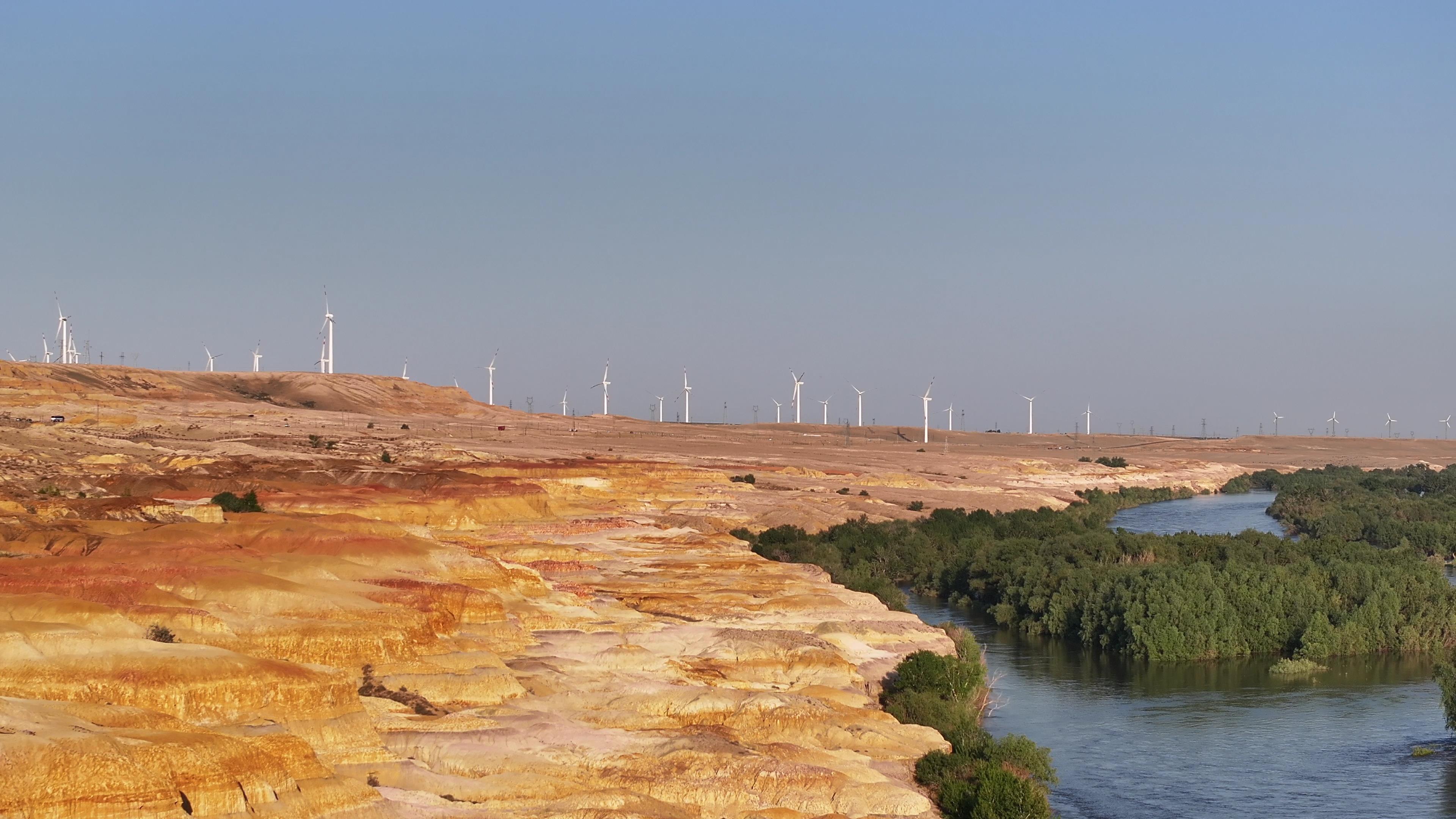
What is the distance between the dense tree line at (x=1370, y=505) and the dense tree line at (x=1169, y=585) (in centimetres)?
746

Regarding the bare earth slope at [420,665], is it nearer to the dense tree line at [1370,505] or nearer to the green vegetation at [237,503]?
the green vegetation at [237,503]

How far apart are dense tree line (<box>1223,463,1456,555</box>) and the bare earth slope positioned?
130 ft

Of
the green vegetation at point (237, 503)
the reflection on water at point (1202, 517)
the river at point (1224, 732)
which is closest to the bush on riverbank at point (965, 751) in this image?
the river at point (1224, 732)

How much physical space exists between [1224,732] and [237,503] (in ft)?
145

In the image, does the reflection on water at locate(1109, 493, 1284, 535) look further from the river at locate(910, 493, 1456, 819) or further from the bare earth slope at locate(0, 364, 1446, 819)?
the bare earth slope at locate(0, 364, 1446, 819)

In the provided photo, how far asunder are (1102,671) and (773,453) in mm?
102698

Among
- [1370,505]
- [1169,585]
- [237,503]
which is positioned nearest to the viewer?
[1169,585]

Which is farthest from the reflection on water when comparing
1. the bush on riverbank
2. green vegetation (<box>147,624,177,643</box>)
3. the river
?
green vegetation (<box>147,624,177,643</box>)

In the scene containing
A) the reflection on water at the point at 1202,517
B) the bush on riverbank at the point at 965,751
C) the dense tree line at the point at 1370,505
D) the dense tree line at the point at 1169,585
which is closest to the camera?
the bush on riverbank at the point at 965,751

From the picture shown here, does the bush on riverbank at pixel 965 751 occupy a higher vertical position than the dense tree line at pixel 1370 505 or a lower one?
lower

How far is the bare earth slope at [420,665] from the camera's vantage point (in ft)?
76.7

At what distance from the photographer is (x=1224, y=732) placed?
138 ft

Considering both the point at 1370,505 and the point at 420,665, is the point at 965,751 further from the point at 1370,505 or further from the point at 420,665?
the point at 1370,505

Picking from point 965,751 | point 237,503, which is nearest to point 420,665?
point 965,751
